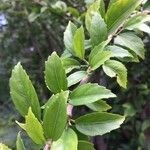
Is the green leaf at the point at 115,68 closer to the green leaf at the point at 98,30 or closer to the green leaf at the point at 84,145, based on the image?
the green leaf at the point at 98,30

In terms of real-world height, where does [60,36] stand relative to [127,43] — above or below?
below

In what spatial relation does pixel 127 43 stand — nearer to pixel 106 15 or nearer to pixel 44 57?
pixel 106 15

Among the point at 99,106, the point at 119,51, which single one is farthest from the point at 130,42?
the point at 99,106

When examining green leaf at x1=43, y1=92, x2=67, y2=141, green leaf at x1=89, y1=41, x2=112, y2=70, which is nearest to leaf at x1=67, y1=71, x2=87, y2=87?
green leaf at x1=89, y1=41, x2=112, y2=70

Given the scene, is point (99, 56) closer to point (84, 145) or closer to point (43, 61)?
point (84, 145)

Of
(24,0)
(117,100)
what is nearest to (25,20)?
(24,0)

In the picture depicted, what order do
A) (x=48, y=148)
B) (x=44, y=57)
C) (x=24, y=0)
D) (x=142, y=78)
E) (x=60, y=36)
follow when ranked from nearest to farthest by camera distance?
(x=48, y=148) < (x=24, y=0) < (x=142, y=78) < (x=60, y=36) < (x=44, y=57)

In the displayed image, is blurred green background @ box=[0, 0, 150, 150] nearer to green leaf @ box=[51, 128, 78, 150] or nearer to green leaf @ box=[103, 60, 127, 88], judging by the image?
green leaf @ box=[103, 60, 127, 88]
